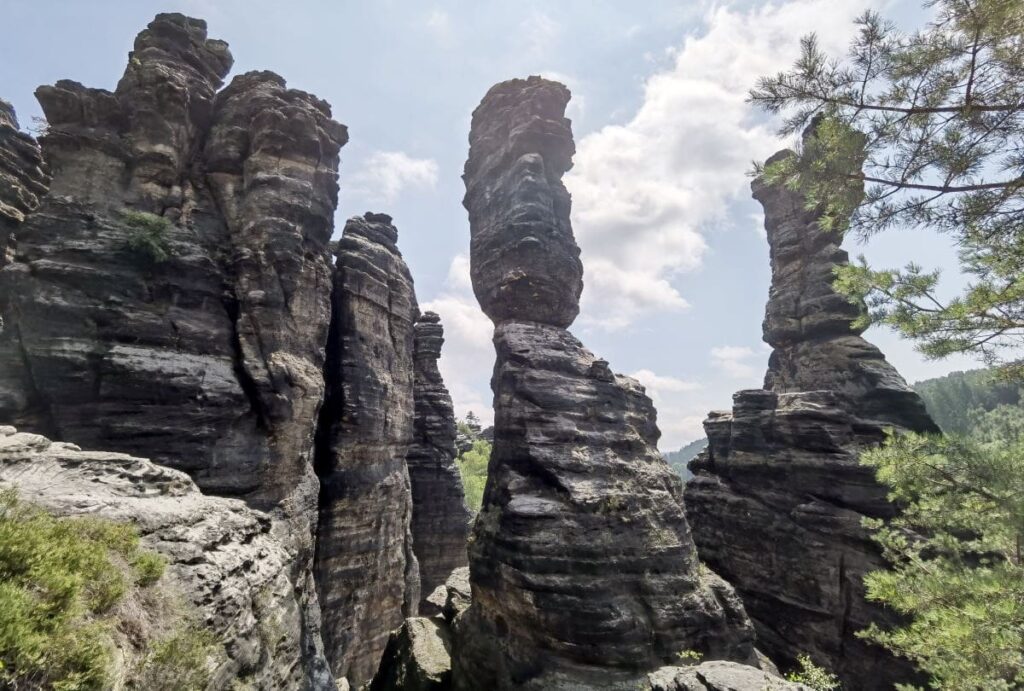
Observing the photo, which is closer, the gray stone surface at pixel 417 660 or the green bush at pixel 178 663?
the green bush at pixel 178 663

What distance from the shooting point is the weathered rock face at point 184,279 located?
13523 millimetres

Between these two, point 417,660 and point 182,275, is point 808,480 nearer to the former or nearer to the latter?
point 417,660

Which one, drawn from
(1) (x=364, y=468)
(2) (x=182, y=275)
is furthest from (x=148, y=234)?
(1) (x=364, y=468)

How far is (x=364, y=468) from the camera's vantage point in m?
20.0

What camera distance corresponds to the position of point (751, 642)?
573 inches

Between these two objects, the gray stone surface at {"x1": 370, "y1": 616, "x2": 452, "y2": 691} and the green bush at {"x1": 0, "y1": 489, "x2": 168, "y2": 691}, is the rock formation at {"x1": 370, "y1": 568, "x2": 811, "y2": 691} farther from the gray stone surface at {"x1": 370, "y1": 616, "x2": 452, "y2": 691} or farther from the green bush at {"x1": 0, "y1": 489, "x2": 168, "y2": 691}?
the green bush at {"x1": 0, "y1": 489, "x2": 168, "y2": 691}

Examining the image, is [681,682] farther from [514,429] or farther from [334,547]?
[334,547]

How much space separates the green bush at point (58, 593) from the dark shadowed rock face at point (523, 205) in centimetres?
1802

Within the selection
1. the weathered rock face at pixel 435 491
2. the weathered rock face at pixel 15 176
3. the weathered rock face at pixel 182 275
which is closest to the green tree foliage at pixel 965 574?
the weathered rock face at pixel 182 275

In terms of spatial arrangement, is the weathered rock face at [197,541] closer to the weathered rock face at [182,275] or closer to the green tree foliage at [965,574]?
the weathered rock face at [182,275]

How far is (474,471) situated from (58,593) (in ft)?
180

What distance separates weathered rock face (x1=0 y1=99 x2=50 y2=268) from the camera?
1443 cm

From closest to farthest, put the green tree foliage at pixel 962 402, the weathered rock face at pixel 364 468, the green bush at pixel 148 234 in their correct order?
the green bush at pixel 148 234
the weathered rock face at pixel 364 468
the green tree foliage at pixel 962 402

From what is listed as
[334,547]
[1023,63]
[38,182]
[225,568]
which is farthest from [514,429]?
[38,182]
